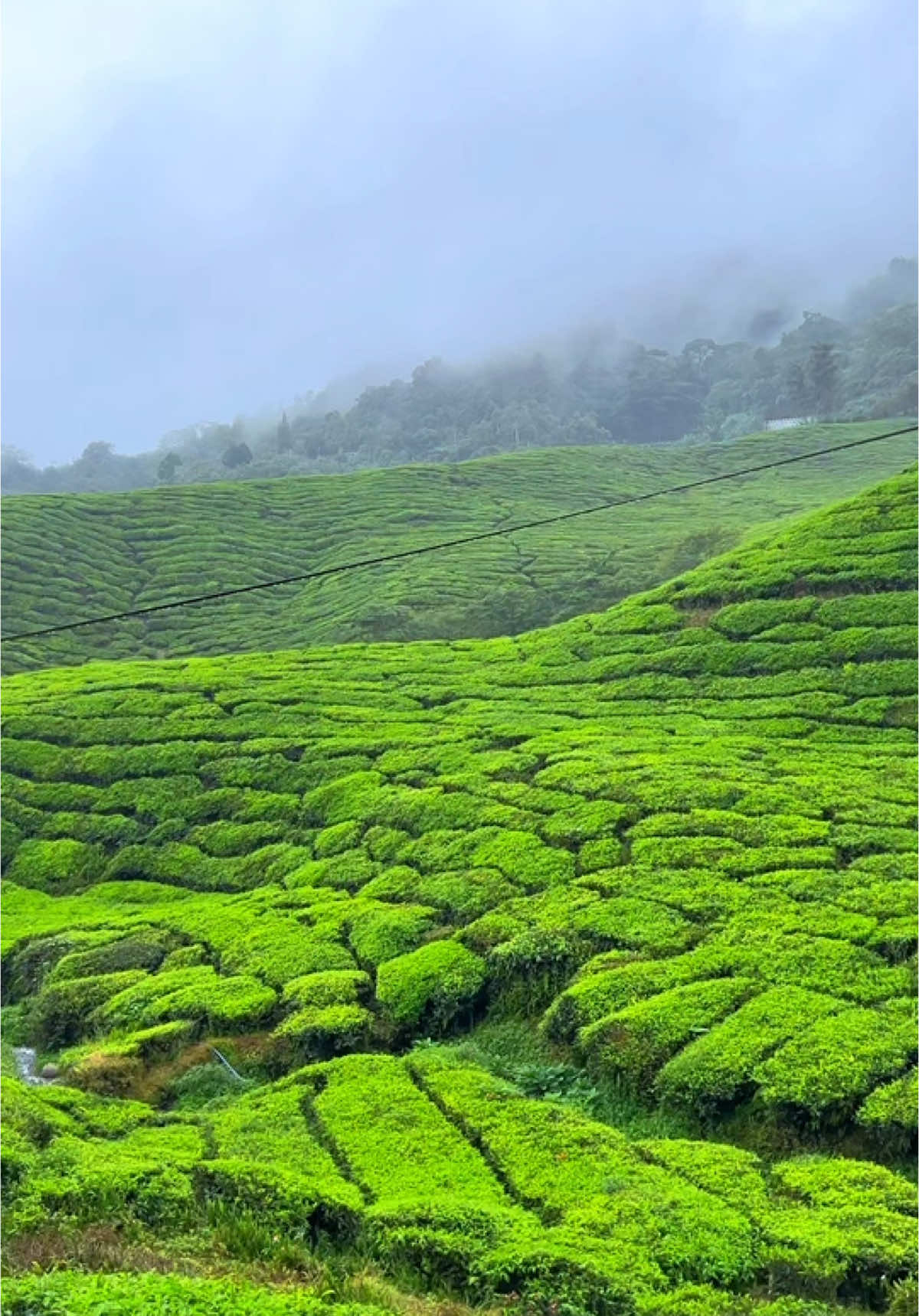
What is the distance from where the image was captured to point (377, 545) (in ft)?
236

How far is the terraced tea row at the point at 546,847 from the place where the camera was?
14.6 metres

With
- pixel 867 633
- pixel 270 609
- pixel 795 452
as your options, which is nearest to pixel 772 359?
pixel 795 452

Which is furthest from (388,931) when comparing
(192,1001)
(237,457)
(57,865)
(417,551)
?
(237,457)

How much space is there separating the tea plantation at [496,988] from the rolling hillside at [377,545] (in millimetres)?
22551

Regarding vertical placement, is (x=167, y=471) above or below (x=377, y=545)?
above

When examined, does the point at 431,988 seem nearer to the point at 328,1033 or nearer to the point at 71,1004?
the point at 328,1033

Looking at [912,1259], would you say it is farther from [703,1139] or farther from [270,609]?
[270,609]

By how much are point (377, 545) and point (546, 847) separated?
53091 millimetres

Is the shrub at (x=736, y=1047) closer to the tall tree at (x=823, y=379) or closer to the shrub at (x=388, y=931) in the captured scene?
the shrub at (x=388, y=931)

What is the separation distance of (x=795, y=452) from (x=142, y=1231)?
97052 millimetres

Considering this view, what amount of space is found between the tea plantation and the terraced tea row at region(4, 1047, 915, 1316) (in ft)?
0.14

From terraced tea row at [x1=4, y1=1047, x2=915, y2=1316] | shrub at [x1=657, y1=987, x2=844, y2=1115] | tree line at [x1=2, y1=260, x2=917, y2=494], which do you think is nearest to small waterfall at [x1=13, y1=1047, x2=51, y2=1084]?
terraced tea row at [x1=4, y1=1047, x2=915, y2=1316]

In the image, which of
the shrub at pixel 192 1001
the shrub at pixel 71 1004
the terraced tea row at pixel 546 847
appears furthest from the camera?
the shrub at pixel 71 1004

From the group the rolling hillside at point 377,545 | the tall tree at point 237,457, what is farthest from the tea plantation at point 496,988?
the tall tree at point 237,457
